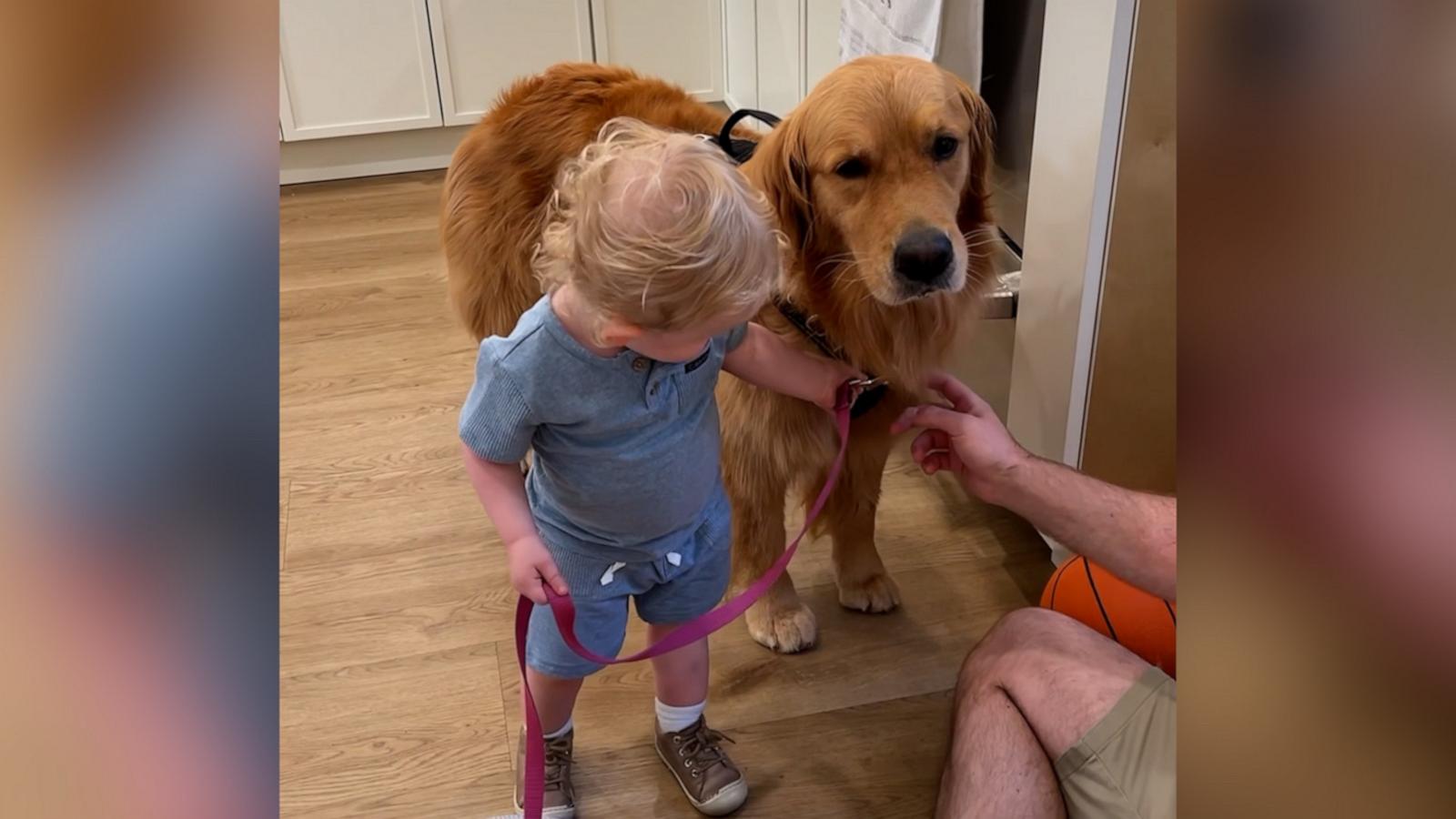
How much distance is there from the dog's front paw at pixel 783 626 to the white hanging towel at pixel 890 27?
91cm

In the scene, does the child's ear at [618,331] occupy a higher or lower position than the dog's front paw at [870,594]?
higher

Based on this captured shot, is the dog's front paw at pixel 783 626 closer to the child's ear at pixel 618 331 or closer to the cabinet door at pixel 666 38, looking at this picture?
the child's ear at pixel 618 331

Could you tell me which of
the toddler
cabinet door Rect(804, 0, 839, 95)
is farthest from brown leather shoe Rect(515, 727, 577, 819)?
cabinet door Rect(804, 0, 839, 95)

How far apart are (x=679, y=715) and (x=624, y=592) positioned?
27 centimetres

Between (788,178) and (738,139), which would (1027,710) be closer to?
(788,178)

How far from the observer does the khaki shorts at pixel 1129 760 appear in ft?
3.64

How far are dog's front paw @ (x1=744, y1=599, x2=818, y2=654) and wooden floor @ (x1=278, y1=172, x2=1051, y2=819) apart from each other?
0.08 ft
